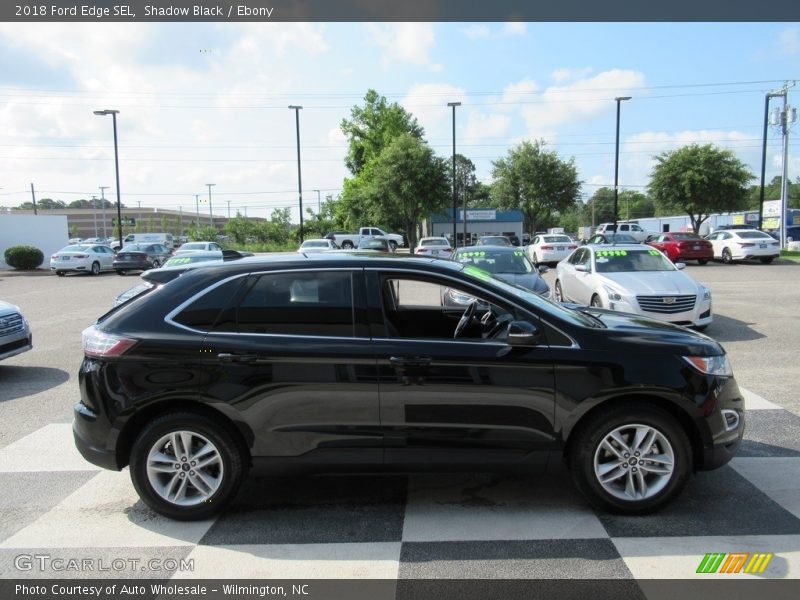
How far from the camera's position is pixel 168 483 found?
3.87 metres

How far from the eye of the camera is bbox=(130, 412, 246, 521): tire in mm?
3820

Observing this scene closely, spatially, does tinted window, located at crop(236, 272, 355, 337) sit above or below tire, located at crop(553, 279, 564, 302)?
above

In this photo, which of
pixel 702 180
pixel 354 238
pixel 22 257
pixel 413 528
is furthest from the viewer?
pixel 354 238

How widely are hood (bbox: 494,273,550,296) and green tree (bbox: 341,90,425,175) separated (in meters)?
44.9

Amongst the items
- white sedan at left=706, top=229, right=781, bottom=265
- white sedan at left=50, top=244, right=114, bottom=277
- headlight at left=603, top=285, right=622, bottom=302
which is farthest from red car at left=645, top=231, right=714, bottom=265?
white sedan at left=50, top=244, right=114, bottom=277

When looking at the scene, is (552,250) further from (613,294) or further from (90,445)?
(90,445)

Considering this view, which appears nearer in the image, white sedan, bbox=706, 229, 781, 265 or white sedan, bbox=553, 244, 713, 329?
white sedan, bbox=553, 244, 713, 329

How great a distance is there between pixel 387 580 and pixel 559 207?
50.3 metres

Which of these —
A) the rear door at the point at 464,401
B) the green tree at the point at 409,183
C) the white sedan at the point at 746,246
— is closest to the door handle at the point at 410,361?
the rear door at the point at 464,401

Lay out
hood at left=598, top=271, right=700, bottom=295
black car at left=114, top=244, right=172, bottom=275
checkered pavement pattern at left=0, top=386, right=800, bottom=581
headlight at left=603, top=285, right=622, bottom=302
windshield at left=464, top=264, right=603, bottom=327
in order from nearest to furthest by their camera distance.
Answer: checkered pavement pattern at left=0, top=386, right=800, bottom=581 → windshield at left=464, top=264, right=603, bottom=327 → hood at left=598, top=271, right=700, bottom=295 → headlight at left=603, top=285, right=622, bottom=302 → black car at left=114, top=244, right=172, bottom=275

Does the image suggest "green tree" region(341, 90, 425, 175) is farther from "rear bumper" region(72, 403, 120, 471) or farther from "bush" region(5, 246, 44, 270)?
"rear bumper" region(72, 403, 120, 471)

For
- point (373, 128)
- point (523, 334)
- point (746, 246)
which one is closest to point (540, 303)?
point (523, 334)

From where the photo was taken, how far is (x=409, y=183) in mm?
41812

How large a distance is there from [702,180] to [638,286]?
32.0 metres
